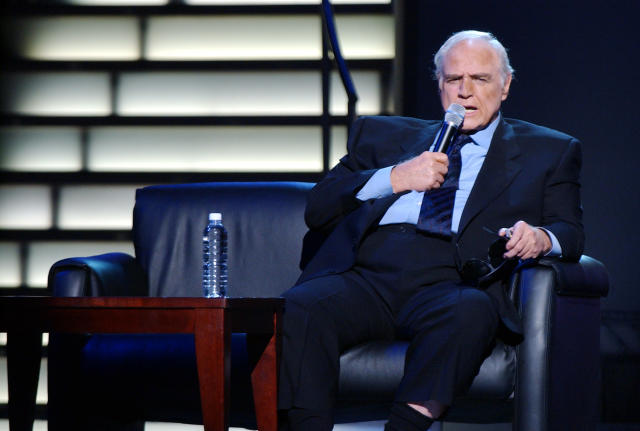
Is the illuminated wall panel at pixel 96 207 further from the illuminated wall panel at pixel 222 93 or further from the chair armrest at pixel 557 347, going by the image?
the chair armrest at pixel 557 347

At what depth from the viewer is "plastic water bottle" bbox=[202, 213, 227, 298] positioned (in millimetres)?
3068

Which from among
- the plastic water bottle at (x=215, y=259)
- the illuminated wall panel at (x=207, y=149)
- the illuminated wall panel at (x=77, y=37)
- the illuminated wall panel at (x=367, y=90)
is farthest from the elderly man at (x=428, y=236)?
the illuminated wall panel at (x=77, y=37)

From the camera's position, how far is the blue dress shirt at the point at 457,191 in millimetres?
2646

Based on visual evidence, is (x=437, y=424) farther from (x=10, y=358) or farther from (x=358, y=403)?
(x=10, y=358)

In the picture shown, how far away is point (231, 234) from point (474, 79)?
3.11ft

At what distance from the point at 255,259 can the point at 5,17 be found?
2.20 meters

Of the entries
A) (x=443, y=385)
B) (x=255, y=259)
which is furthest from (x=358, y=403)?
(x=255, y=259)

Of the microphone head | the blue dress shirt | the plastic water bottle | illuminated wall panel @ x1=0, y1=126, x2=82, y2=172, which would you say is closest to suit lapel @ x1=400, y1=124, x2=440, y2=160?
the blue dress shirt

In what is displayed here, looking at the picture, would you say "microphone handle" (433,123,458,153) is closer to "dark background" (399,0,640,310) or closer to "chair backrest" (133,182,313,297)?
"chair backrest" (133,182,313,297)

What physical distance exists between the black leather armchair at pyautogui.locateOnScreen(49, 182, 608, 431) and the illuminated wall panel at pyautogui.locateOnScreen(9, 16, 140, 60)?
1.59 m

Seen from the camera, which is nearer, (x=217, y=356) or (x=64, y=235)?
(x=217, y=356)

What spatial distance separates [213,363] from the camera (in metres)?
2.09

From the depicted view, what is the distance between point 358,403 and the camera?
98.9 inches

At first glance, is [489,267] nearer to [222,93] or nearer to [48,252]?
[222,93]
